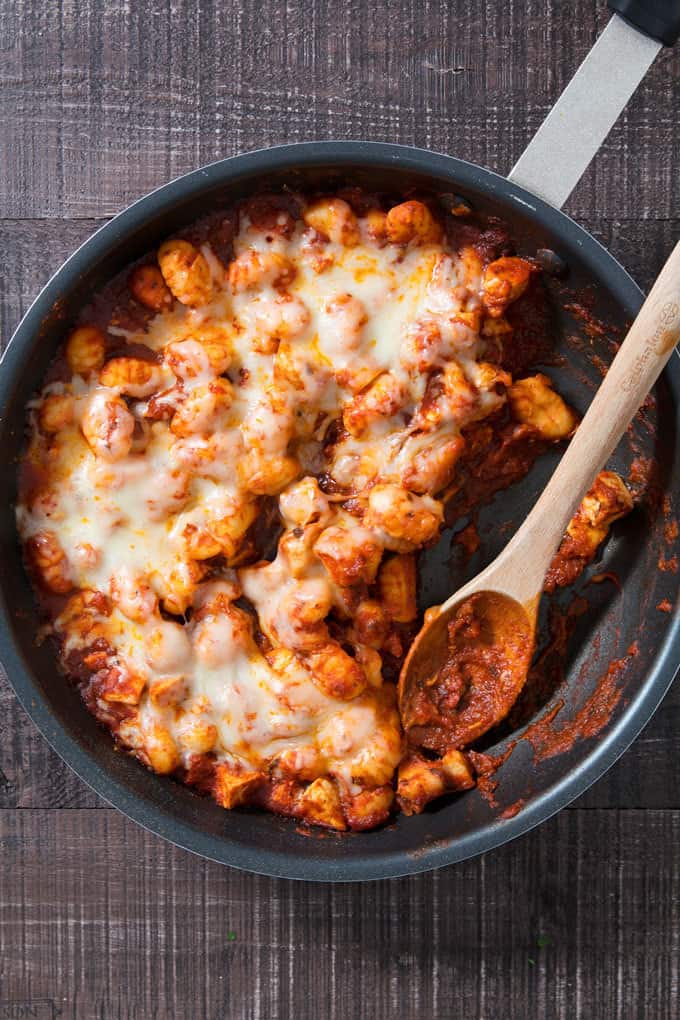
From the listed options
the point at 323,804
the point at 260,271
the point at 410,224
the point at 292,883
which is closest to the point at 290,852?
the point at 323,804

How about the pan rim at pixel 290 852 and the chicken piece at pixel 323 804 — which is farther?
the chicken piece at pixel 323 804

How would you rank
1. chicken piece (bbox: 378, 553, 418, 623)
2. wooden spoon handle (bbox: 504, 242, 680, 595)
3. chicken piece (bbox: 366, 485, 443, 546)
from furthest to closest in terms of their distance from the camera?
chicken piece (bbox: 378, 553, 418, 623)
chicken piece (bbox: 366, 485, 443, 546)
wooden spoon handle (bbox: 504, 242, 680, 595)

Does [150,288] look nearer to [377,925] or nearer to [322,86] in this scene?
[322,86]

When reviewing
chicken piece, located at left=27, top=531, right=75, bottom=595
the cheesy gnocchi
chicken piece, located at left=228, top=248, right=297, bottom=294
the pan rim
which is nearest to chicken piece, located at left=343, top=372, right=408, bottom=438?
the cheesy gnocchi

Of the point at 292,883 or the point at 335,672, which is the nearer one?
the point at 335,672

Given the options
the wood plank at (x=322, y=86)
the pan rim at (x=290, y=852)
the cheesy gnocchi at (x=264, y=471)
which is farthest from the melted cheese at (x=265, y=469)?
the wood plank at (x=322, y=86)

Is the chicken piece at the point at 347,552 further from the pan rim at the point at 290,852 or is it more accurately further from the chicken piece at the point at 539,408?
the pan rim at the point at 290,852

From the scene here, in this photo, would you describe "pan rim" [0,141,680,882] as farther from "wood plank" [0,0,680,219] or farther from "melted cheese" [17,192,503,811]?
"wood plank" [0,0,680,219]
